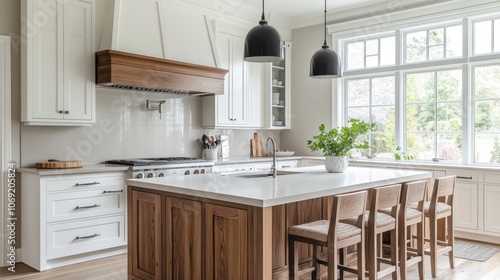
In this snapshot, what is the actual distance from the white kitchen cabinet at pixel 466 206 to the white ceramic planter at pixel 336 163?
176cm

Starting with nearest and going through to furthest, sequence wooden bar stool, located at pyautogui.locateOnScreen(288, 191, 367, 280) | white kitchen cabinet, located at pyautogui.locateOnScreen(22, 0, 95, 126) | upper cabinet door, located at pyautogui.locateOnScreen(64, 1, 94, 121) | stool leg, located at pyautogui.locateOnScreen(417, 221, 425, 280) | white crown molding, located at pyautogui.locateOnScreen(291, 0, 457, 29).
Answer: wooden bar stool, located at pyautogui.locateOnScreen(288, 191, 367, 280), stool leg, located at pyautogui.locateOnScreen(417, 221, 425, 280), white kitchen cabinet, located at pyautogui.locateOnScreen(22, 0, 95, 126), upper cabinet door, located at pyautogui.locateOnScreen(64, 1, 94, 121), white crown molding, located at pyautogui.locateOnScreen(291, 0, 457, 29)

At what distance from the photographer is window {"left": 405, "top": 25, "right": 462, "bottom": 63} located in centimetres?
522

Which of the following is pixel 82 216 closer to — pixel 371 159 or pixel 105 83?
pixel 105 83

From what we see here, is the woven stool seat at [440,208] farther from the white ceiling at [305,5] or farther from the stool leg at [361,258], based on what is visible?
the white ceiling at [305,5]

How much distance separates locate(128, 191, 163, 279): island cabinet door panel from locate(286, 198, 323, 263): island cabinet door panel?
98 centimetres

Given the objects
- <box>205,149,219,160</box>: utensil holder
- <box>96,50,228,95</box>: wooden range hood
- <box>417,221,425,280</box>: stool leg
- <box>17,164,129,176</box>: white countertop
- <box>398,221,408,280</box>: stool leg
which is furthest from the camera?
<box>205,149,219,160</box>: utensil holder

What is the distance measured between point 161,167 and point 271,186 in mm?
1972

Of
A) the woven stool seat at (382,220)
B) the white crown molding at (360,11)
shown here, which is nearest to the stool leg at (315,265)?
the woven stool seat at (382,220)

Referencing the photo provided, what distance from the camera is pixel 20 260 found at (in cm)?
406

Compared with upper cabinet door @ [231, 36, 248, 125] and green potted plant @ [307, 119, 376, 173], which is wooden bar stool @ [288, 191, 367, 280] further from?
upper cabinet door @ [231, 36, 248, 125]

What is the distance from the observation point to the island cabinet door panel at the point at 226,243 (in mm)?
2508

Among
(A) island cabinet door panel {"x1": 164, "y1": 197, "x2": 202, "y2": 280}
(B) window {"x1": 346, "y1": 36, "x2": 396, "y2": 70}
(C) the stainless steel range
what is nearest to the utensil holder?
(C) the stainless steel range

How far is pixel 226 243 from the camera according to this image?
262cm

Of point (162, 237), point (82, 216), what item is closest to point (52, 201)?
point (82, 216)
